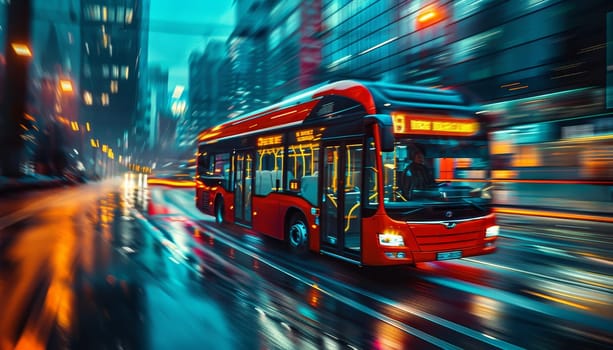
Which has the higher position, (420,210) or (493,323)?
(420,210)

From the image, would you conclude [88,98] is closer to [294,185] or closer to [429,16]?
[429,16]

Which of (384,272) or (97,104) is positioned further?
(97,104)

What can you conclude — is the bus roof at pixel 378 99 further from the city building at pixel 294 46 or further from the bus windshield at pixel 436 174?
the city building at pixel 294 46

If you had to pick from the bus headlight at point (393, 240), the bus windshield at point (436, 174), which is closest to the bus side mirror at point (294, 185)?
the bus windshield at point (436, 174)

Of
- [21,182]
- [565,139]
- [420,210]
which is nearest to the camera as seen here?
[420,210]

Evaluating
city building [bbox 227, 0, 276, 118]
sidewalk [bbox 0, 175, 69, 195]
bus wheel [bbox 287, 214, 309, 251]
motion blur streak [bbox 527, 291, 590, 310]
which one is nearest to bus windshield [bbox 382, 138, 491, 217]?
motion blur streak [bbox 527, 291, 590, 310]

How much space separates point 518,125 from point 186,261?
76.8ft

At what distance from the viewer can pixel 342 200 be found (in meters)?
7.26

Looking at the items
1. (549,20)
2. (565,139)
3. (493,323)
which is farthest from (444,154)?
(549,20)

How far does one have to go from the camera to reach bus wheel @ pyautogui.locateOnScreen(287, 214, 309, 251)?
8.34 meters

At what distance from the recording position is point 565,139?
73.6ft

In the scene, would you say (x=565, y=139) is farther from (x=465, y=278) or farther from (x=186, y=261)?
(x=186, y=261)

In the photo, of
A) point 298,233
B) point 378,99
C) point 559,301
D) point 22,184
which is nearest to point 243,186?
point 298,233

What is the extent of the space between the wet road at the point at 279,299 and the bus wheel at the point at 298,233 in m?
0.27
